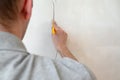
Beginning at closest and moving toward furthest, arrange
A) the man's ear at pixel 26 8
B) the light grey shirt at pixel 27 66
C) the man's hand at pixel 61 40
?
1. the light grey shirt at pixel 27 66
2. the man's ear at pixel 26 8
3. the man's hand at pixel 61 40

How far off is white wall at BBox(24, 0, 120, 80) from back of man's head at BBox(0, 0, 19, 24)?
420 mm

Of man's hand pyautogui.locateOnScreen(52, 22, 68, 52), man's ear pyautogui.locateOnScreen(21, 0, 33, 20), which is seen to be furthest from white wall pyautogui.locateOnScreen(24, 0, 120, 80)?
man's ear pyautogui.locateOnScreen(21, 0, 33, 20)

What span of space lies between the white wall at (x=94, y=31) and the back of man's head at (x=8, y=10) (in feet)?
1.38

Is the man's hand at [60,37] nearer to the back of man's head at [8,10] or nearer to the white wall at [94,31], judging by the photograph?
the white wall at [94,31]

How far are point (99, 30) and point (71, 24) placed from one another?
0.40 ft

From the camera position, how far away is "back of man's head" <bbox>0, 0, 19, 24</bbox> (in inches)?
24.7

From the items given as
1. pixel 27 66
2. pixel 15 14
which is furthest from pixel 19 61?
pixel 15 14

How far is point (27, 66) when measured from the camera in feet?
2.04

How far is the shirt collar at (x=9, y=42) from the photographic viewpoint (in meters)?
0.62

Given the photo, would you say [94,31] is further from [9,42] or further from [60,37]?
[9,42]

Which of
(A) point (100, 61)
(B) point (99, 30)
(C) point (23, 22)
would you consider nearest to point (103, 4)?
(B) point (99, 30)

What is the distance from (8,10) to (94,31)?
0.50 metres

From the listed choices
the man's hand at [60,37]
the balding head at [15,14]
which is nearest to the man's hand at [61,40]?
the man's hand at [60,37]

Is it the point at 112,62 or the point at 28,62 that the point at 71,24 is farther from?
the point at 28,62
